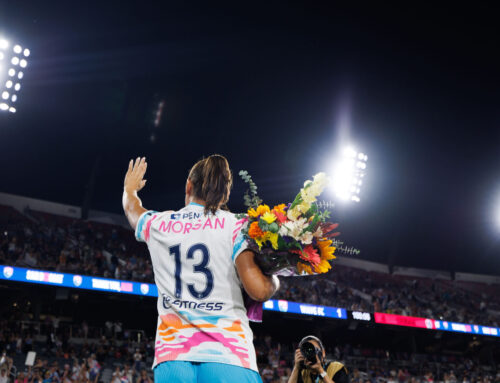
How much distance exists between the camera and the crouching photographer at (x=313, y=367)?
15.8ft

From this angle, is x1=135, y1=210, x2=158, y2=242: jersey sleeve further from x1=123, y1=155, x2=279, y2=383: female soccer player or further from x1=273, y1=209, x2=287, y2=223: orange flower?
x1=273, y1=209, x2=287, y2=223: orange flower

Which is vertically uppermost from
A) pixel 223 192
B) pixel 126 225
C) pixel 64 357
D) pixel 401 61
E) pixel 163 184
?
pixel 401 61

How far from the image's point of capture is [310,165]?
31.3 meters

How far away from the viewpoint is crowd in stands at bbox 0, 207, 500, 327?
859 inches

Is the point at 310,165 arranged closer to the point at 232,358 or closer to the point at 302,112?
the point at 302,112

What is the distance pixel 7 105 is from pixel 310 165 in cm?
1801

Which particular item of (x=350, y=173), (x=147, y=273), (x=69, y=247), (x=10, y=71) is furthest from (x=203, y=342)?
(x=350, y=173)

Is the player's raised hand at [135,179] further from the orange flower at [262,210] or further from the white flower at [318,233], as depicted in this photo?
→ the white flower at [318,233]

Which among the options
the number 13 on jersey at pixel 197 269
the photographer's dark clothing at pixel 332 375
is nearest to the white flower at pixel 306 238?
the number 13 on jersey at pixel 197 269

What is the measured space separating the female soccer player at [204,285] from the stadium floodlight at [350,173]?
26.1m

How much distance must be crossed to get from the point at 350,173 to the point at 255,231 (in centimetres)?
2706

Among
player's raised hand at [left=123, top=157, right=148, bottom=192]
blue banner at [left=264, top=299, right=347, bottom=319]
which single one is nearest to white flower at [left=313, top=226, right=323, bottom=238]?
player's raised hand at [left=123, top=157, right=148, bottom=192]

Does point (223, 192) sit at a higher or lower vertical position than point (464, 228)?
lower

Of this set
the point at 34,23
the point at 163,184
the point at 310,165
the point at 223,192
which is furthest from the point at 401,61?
the point at 223,192
